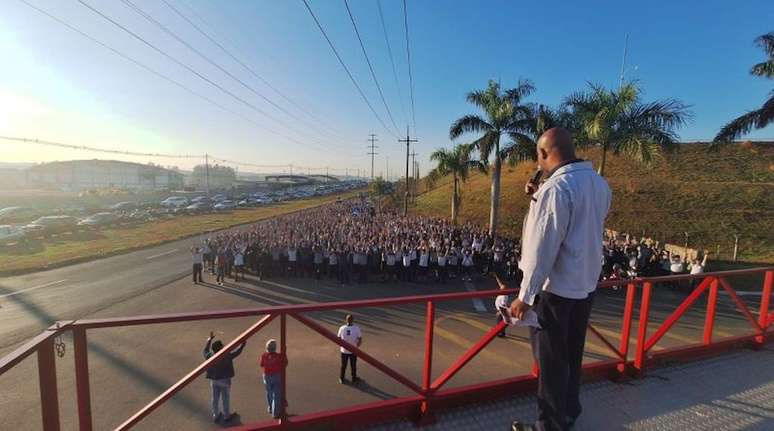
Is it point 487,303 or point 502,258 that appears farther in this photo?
point 502,258

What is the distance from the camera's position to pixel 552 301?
2.54m

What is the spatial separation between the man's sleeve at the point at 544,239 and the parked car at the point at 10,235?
36.1 m

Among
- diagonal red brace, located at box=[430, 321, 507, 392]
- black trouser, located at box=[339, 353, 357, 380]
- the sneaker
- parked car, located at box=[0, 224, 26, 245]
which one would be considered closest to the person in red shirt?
black trouser, located at box=[339, 353, 357, 380]

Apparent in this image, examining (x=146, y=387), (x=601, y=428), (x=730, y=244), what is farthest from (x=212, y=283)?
(x=730, y=244)

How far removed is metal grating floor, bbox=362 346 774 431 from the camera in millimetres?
3338

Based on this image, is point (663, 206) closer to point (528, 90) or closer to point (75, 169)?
point (528, 90)

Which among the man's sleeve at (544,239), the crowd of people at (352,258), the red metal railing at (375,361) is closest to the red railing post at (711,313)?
the red metal railing at (375,361)

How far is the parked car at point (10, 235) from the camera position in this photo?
85.3ft

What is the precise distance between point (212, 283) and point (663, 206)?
34.3 meters

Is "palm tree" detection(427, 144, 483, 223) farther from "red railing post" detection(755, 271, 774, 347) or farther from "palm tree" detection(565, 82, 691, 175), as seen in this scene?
"red railing post" detection(755, 271, 774, 347)

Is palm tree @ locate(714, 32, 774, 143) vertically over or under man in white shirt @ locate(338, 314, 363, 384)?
over

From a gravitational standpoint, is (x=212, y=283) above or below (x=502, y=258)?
below

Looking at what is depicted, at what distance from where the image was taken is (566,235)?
2.38 meters

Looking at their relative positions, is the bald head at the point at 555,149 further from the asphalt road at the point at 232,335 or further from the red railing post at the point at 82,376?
the asphalt road at the point at 232,335
